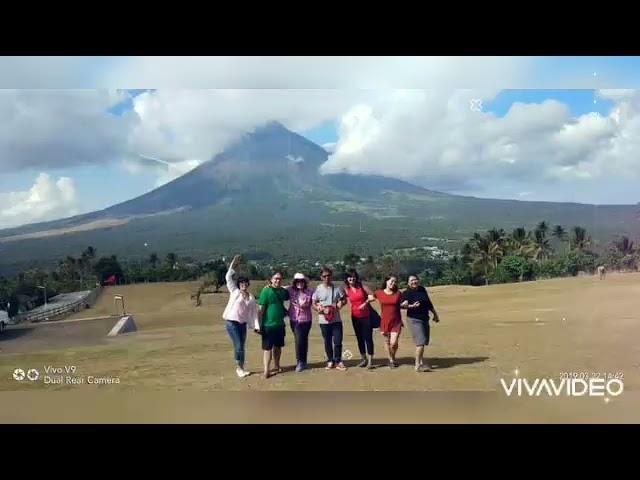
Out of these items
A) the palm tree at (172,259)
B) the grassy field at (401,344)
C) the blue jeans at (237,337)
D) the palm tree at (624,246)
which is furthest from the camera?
the palm tree at (172,259)

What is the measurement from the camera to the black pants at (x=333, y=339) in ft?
21.6

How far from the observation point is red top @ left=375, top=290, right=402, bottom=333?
6.55 metres

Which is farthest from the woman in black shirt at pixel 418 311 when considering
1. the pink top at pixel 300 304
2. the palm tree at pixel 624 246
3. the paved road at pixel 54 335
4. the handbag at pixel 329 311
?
the paved road at pixel 54 335

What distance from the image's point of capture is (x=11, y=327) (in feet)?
22.5

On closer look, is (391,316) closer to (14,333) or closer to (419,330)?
(419,330)

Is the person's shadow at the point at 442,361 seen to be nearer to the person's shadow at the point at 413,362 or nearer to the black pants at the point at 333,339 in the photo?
the person's shadow at the point at 413,362

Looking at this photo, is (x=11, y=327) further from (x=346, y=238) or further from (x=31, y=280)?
(x=346, y=238)

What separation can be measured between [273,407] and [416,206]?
7.10ft

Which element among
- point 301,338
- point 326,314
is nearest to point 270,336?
point 301,338

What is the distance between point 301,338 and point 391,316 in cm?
81

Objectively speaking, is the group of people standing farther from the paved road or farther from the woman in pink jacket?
the paved road

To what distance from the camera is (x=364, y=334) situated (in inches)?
261

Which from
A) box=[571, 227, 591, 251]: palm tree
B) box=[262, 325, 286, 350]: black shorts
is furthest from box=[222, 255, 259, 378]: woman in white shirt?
box=[571, 227, 591, 251]: palm tree
